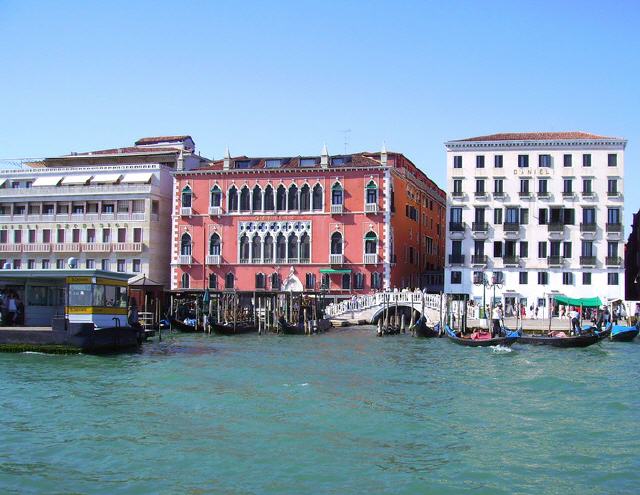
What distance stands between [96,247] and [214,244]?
5.58m

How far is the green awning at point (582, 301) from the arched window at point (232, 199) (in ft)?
47.1

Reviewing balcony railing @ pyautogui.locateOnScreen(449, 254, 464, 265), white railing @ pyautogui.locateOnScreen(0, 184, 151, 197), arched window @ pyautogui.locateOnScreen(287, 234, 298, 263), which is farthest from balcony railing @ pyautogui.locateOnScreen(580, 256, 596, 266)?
white railing @ pyautogui.locateOnScreen(0, 184, 151, 197)

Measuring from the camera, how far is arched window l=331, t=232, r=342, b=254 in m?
34.5

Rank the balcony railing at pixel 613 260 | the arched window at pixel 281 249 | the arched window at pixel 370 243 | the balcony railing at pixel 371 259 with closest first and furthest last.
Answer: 1. the balcony railing at pixel 613 260
2. the balcony railing at pixel 371 259
3. the arched window at pixel 370 243
4. the arched window at pixel 281 249

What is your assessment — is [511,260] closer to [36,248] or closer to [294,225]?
[294,225]

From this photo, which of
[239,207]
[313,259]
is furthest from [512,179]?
[239,207]

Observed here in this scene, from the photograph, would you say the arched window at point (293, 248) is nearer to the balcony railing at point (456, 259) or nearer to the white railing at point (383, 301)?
the white railing at point (383, 301)

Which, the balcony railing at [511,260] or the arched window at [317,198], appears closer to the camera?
the balcony railing at [511,260]

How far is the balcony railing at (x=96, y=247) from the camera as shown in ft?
120

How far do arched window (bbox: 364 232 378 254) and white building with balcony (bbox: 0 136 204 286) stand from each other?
30.4 feet

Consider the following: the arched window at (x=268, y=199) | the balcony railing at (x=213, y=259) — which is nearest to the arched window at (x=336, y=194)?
the arched window at (x=268, y=199)

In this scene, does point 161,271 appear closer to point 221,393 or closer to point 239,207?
point 239,207

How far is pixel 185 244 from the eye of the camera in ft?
119

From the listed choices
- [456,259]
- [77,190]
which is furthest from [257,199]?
[456,259]
